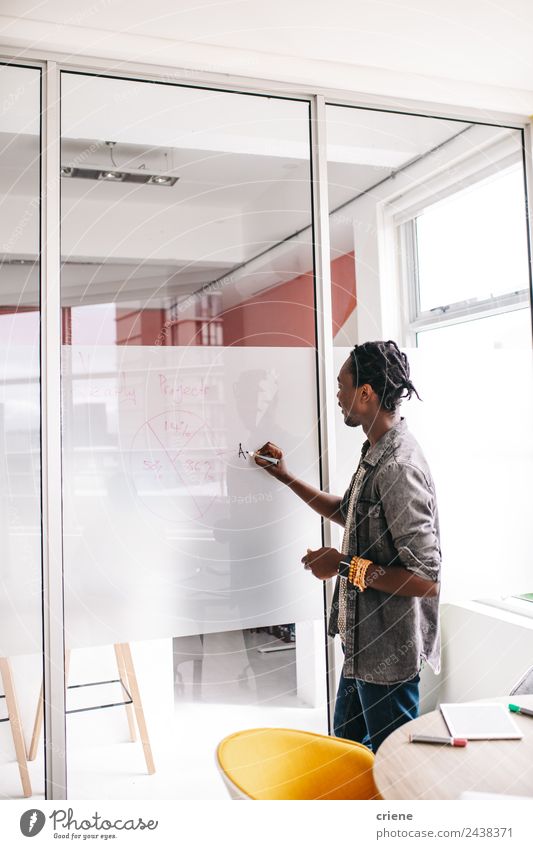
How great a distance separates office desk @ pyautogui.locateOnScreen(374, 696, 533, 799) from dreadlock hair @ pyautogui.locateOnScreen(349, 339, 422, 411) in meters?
0.90

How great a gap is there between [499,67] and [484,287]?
2.03ft

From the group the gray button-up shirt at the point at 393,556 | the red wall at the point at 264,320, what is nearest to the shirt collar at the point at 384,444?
the gray button-up shirt at the point at 393,556

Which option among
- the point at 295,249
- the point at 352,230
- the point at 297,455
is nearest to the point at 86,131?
the point at 295,249

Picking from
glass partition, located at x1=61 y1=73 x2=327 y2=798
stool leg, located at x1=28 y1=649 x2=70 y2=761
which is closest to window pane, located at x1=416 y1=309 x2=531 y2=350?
glass partition, located at x1=61 y1=73 x2=327 y2=798

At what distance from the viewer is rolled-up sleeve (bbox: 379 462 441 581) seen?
5.29 ft

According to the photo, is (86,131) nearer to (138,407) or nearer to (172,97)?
(172,97)

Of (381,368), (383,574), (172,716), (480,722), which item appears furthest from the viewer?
(381,368)

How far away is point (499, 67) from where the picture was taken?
2021mm

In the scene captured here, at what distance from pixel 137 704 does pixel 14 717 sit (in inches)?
11.9

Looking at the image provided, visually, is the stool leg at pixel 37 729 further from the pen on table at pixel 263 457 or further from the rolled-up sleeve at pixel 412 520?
the rolled-up sleeve at pixel 412 520

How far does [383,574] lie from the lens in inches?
65.6

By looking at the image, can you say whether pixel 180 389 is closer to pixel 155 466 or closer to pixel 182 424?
pixel 182 424

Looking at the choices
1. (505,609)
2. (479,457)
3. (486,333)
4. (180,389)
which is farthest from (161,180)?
(505,609)

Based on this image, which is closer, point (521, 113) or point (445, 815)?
point (445, 815)
